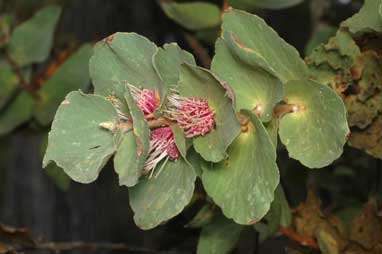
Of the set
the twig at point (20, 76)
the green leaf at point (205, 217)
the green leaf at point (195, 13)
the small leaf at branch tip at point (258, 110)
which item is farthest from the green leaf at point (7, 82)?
the small leaf at branch tip at point (258, 110)

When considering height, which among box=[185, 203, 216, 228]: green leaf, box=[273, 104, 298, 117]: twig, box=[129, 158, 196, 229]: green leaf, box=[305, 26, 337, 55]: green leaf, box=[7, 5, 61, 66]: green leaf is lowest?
box=[7, 5, 61, 66]: green leaf

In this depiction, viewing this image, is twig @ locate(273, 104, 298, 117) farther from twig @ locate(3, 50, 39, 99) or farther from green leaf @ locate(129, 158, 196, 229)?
twig @ locate(3, 50, 39, 99)

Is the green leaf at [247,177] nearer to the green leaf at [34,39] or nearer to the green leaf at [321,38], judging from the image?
the green leaf at [321,38]

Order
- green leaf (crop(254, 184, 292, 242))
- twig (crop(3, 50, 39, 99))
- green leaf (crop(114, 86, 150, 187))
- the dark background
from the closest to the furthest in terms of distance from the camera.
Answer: green leaf (crop(114, 86, 150, 187)) → green leaf (crop(254, 184, 292, 242)) → twig (crop(3, 50, 39, 99)) → the dark background

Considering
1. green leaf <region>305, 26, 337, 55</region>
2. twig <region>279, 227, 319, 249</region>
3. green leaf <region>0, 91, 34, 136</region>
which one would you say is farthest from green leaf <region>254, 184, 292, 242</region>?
green leaf <region>0, 91, 34, 136</region>

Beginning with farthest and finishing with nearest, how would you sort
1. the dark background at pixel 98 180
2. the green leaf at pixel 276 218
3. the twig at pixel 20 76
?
the dark background at pixel 98 180 → the twig at pixel 20 76 → the green leaf at pixel 276 218

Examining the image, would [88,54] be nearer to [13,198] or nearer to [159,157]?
[159,157]
